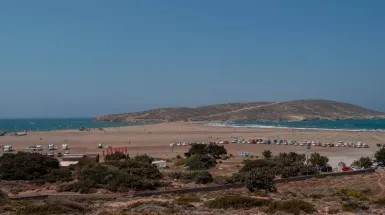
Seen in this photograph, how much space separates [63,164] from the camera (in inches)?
1319

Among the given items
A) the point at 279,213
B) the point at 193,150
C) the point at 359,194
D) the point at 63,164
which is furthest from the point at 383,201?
the point at 193,150

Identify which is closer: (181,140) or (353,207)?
(353,207)

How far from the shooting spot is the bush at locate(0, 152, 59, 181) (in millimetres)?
26703

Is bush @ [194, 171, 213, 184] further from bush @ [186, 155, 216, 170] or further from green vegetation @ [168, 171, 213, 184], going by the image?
bush @ [186, 155, 216, 170]

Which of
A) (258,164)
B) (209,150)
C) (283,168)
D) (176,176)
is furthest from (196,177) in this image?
(209,150)

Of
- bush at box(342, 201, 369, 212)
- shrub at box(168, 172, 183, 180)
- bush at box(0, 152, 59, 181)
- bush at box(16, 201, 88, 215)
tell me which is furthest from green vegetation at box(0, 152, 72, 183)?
→ bush at box(342, 201, 369, 212)

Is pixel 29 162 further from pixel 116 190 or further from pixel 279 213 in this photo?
pixel 279 213

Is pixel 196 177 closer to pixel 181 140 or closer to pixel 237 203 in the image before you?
pixel 237 203

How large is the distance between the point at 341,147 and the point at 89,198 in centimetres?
4487

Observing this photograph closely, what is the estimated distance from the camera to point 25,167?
27000 millimetres

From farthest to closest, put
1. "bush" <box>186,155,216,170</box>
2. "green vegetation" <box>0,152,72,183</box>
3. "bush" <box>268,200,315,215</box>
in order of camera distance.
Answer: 1. "bush" <box>186,155,216,170</box>
2. "green vegetation" <box>0,152,72,183</box>
3. "bush" <box>268,200,315,215</box>

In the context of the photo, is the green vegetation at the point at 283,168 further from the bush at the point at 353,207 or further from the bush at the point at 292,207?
the bush at the point at 292,207

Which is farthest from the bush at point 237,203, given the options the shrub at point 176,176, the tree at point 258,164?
the tree at point 258,164

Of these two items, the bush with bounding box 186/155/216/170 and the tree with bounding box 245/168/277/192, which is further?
the bush with bounding box 186/155/216/170
